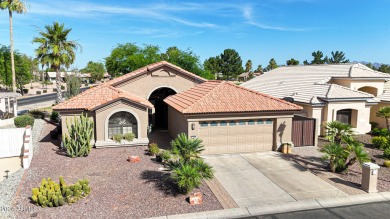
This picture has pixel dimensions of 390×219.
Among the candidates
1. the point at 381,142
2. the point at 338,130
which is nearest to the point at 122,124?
the point at 338,130

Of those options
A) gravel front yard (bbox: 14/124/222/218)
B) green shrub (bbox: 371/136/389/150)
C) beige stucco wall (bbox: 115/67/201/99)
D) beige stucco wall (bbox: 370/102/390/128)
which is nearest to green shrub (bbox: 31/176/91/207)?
gravel front yard (bbox: 14/124/222/218)

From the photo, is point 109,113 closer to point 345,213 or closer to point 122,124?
point 122,124

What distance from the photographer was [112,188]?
1333cm

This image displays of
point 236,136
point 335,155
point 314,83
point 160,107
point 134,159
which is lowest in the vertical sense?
point 134,159

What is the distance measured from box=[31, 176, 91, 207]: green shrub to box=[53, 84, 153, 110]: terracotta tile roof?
8.28 m

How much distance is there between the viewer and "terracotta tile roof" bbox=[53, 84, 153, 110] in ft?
65.5

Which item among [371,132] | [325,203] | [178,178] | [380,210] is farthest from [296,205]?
[371,132]

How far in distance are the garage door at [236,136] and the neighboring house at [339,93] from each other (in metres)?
5.70

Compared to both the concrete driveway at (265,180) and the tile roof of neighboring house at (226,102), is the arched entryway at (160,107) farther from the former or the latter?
the concrete driveway at (265,180)

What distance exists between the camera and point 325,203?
12.4m

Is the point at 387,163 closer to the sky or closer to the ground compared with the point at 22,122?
closer to the ground

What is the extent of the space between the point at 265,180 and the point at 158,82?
1376 cm

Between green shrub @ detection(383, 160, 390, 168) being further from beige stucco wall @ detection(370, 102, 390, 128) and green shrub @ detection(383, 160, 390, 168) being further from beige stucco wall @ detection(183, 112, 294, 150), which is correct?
beige stucco wall @ detection(370, 102, 390, 128)

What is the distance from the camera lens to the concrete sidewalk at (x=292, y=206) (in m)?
11.3
